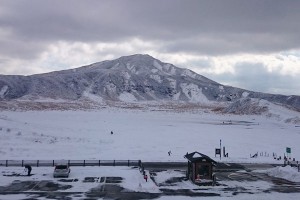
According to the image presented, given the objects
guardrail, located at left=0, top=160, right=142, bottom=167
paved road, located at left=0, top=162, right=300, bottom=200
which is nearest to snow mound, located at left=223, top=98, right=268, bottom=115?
guardrail, located at left=0, top=160, right=142, bottom=167

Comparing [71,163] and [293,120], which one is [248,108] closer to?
[293,120]

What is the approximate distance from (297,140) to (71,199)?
52.5 metres

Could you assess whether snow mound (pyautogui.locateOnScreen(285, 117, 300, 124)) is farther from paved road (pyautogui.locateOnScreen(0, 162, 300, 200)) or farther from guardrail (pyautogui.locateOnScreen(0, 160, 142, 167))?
guardrail (pyautogui.locateOnScreen(0, 160, 142, 167))

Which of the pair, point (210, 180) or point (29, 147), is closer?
point (210, 180)

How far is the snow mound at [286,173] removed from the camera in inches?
1420

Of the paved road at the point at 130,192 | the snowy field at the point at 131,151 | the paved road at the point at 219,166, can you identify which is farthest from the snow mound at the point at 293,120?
the paved road at the point at 130,192

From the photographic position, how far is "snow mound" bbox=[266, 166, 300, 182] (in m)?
36.1

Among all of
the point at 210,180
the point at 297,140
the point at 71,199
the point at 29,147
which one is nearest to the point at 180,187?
the point at 210,180

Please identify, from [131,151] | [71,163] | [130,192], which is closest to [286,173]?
[130,192]

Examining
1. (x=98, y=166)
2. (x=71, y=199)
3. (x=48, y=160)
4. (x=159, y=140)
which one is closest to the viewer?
(x=71, y=199)

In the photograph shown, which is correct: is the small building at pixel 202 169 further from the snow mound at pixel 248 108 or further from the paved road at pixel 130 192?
the snow mound at pixel 248 108

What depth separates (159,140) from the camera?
64.9 metres

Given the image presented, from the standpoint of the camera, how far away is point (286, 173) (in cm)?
3759

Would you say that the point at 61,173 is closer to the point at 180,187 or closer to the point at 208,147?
the point at 180,187
